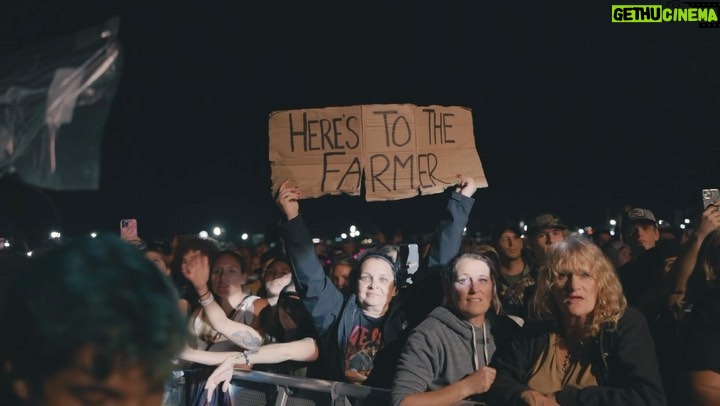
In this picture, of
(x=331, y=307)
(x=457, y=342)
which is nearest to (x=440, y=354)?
(x=457, y=342)

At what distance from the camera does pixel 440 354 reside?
15.1 ft

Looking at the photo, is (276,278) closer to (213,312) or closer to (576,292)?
(213,312)

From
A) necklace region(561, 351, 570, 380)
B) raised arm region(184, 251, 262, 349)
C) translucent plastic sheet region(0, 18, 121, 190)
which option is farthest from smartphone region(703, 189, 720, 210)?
translucent plastic sheet region(0, 18, 121, 190)

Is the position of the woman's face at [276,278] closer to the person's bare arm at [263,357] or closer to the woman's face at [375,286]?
the person's bare arm at [263,357]

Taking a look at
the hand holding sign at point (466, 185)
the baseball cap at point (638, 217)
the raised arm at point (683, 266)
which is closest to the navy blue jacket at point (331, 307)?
the hand holding sign at point (466, 185)

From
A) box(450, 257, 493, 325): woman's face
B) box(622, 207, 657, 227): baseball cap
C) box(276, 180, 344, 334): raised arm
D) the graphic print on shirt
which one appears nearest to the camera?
box(450, 257, 493, 325): woman's face

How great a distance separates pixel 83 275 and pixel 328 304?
4436 mm

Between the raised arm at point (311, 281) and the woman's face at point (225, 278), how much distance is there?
1036mm

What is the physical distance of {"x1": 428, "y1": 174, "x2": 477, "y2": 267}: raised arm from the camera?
5.89 meters

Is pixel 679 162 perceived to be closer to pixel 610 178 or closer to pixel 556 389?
pixel 610 178

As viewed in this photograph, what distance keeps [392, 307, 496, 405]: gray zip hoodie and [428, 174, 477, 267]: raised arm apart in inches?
46.3

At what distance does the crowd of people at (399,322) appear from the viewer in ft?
3.81

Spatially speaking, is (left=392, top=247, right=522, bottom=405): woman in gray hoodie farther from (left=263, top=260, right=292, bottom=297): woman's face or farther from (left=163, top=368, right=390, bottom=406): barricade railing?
(left=263, top=260, right=292, bottom=297): woman's face

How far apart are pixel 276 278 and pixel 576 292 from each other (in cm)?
367
